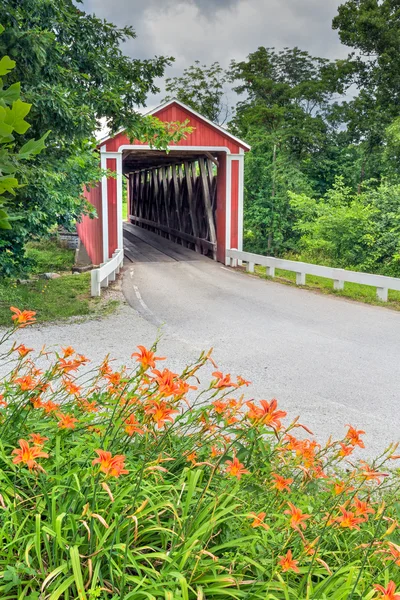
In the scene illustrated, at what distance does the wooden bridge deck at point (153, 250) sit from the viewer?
16.2 meters

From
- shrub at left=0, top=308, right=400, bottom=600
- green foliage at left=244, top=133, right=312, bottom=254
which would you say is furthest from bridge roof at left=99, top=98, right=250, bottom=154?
shrub at left=0, top=308, right=400, bottom=600

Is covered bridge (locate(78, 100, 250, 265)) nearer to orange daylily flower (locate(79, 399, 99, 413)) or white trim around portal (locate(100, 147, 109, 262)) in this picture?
white trim around portal (locate(100, 147, 109, 262))

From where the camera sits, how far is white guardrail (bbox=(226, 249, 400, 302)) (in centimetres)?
1014

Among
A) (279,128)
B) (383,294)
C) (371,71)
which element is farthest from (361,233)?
(371,71)

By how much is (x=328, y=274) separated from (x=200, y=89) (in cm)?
2227

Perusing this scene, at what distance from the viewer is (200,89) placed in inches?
1187

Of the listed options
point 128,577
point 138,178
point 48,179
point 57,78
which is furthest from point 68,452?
point 138,178

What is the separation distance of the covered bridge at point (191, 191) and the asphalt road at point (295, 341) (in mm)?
2689

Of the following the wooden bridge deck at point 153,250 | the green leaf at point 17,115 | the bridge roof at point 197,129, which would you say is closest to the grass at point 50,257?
the wooden bridge deck at point 153,250

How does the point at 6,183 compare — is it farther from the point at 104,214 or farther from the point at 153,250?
the point at 153,250

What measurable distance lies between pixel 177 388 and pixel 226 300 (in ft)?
27.3

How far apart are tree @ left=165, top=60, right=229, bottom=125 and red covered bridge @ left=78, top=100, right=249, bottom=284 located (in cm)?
979

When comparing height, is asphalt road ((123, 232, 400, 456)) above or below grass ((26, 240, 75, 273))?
below

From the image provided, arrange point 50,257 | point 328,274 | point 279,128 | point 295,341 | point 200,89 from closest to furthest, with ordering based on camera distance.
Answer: point 295,341 < point 328,274 < point 50,257 < point 279,128 < point 200,89
